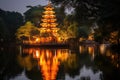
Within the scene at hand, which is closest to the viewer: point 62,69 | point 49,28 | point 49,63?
point 62,69

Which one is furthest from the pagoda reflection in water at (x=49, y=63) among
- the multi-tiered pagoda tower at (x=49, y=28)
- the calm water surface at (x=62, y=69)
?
the multi-tiered pagoda tower at (x=49, y=28)

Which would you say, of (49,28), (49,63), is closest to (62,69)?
(49,63)

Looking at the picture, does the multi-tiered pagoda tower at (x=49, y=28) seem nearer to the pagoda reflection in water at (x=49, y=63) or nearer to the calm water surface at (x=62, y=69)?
the pagoda reflection in water at (x=49, y=63)

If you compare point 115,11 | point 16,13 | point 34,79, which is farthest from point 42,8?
point 34,79

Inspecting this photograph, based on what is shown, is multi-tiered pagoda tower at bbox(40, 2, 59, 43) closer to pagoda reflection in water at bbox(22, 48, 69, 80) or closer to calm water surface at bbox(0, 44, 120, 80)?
pagoda reflection in water at bbox(22, 48, 69, 80)

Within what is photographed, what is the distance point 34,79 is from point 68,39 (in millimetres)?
55968

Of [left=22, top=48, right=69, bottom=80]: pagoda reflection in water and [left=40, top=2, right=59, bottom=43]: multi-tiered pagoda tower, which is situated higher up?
[left=40, top=2, right=59, bottom=43]: multi-tiered pagoda tower

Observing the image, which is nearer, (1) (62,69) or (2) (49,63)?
(1) (62,69)

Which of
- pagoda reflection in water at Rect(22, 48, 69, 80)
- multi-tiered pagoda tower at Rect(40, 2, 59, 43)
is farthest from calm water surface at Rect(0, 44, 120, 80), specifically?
multi-tiered pagoda tower at Rect(40, 2, 59, 43)

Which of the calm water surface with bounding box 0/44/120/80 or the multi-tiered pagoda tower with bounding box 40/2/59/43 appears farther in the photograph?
the multi-tiered pagoda tower with bounding box 40/2/59/43

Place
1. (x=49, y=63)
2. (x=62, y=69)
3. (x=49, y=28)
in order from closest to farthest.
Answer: (x=62, y=69) → (x=49, y=63) → (x=49, y=28)

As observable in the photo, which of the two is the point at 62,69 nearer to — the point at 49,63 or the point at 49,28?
the point at 49,63

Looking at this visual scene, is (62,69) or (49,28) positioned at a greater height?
(49,28)

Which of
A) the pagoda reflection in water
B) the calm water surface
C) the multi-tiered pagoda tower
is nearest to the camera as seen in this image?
the calm water surface
